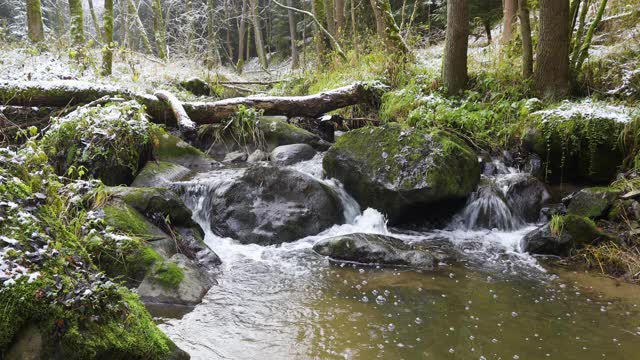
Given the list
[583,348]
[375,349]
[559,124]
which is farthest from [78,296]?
[559,124]

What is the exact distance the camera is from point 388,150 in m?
7.70

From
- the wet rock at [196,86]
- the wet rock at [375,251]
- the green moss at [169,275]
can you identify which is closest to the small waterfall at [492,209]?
the wet rock at [375,251]

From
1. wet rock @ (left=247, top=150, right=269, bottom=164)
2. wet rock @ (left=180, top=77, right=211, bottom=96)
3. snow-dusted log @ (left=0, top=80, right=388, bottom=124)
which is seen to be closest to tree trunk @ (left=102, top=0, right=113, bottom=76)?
wet rock @ (left=180, top=77, right=211, bottom=96)

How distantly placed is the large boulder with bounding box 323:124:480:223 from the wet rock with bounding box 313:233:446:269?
3.69ft

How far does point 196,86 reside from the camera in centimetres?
1711

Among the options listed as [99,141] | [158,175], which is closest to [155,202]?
[158,175]

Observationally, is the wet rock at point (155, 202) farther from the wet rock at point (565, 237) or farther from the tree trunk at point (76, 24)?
the tree trunk at point (76, 24)

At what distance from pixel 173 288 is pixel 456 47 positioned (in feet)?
24.5

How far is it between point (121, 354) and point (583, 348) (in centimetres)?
359

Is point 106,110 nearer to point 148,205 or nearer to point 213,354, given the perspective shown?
point 148,205

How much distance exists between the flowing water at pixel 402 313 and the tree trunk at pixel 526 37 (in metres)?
4.29

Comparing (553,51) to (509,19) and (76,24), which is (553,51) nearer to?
(509,19)

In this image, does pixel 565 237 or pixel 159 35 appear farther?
pixel 159 35

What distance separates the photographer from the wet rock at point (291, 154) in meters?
9.96
